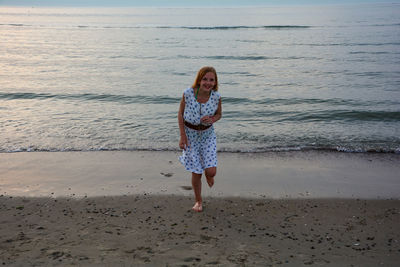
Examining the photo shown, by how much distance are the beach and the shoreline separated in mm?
17

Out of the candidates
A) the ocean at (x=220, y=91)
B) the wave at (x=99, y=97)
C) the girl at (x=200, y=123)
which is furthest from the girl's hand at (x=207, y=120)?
the wave at (x=99, y=97)

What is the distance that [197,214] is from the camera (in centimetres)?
496

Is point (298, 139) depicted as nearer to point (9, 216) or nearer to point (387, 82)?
point (9, 216)

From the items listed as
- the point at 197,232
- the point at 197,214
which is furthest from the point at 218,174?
the point at 197,232

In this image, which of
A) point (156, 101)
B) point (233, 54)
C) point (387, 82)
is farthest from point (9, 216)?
point (233, 54)

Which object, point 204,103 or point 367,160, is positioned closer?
point 204,103

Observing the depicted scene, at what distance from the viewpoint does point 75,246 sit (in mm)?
3990

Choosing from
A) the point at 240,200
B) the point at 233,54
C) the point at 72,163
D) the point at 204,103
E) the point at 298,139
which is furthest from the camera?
the point at 233,54

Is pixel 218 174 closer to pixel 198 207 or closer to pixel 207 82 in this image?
pixel 198 207

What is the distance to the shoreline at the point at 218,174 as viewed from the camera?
5.80 m

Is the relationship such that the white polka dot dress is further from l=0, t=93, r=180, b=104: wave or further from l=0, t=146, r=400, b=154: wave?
l=0, t=93, r=180, b=104: wave

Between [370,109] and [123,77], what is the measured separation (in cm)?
1035

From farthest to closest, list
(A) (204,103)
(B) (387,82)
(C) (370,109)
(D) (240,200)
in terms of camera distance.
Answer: (B) (387,82), (C) (370,109), (D) (240,200), (A) (204,103)

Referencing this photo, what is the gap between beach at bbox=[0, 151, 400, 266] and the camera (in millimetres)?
3848
